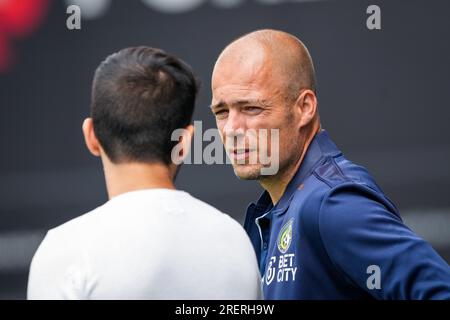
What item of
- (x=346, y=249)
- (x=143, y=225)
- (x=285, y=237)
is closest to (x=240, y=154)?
(x=285, y=237)

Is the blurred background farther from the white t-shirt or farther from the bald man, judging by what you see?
the white t-shirt

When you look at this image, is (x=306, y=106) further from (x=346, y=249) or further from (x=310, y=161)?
(x=346, y=249)

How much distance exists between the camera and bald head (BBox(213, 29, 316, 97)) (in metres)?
2.83

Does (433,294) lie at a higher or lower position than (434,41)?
lower

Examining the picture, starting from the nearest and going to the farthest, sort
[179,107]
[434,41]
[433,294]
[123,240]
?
[123,240] → [179,107] → [433,294] → [434,41]

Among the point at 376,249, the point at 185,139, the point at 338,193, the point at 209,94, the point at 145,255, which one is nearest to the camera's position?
the point at 145,255

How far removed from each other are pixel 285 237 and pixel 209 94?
1.51m

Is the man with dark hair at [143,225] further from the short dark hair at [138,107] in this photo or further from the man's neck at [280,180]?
the man's neck at [280,180]

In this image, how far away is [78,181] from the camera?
391 cm

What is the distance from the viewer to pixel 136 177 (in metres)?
1.76

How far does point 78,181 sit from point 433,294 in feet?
6.78

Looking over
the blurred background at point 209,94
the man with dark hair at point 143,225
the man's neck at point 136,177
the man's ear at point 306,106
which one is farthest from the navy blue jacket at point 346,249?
the blurred background at point 209,94

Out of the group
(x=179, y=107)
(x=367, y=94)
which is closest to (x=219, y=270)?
(x=179, y=107)

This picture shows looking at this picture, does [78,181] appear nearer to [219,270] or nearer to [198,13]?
[198,13]
